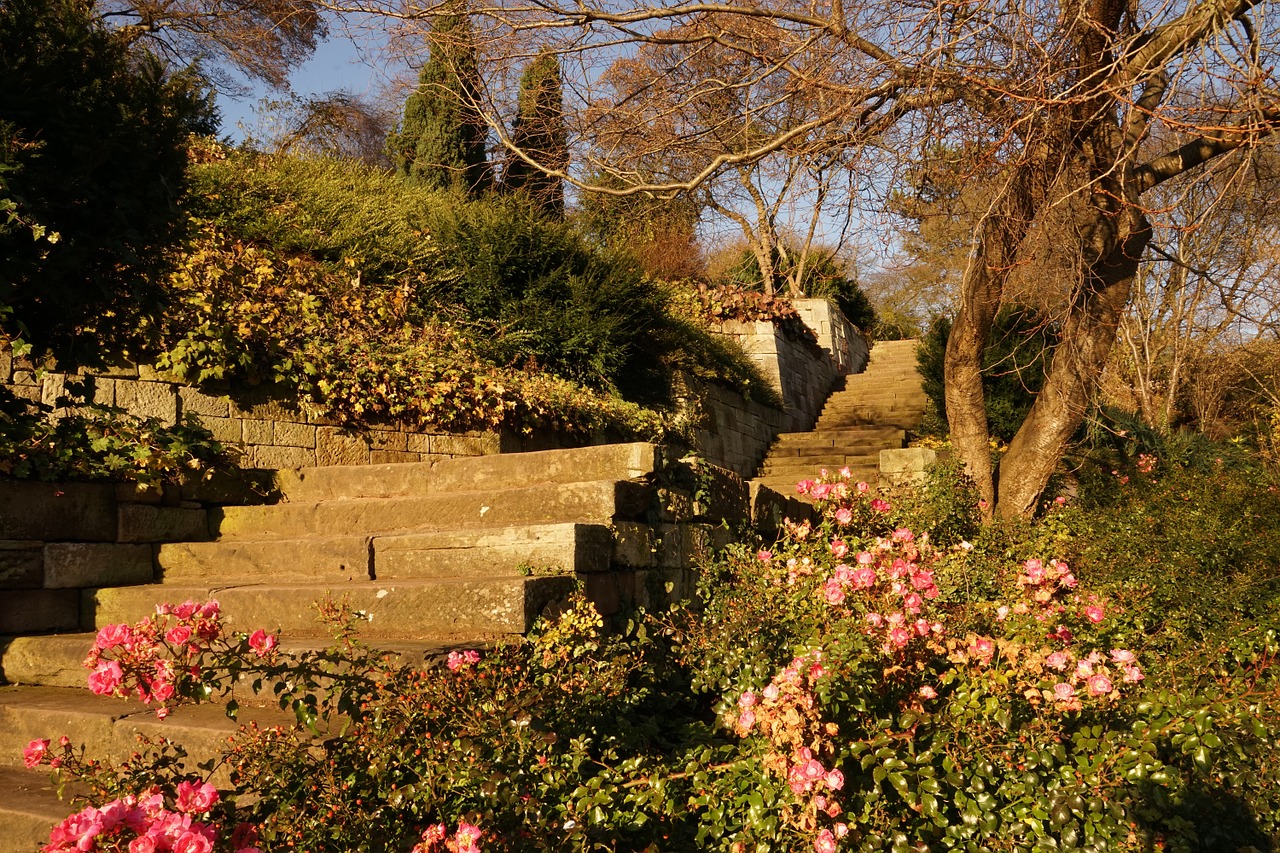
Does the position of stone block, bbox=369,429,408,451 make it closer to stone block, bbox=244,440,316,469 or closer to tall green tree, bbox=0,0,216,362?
stone block, bbox=244,440,316,469

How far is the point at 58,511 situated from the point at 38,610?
49 centimetres

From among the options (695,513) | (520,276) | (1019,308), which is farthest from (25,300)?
(1019,308)

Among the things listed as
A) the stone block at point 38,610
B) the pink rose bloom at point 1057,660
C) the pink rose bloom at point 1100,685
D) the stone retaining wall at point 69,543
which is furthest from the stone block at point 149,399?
the pink rose bloom at point 1100,685

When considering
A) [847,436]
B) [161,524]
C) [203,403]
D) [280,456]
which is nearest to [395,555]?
[161,524]

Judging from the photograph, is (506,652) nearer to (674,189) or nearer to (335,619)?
(335,619)

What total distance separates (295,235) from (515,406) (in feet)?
7.95

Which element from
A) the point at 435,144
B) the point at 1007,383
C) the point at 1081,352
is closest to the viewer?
the point at 1081,352

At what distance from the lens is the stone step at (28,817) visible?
2641 millimetres

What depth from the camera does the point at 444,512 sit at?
472cm

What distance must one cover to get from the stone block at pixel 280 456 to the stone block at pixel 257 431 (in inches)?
1.0

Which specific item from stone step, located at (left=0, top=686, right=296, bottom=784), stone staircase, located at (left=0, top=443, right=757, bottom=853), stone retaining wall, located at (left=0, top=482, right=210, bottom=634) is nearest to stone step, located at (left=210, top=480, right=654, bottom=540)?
stone staircase, located at (left=0, top=443, right=757, bottom=853)

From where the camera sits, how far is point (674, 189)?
688 centimetres

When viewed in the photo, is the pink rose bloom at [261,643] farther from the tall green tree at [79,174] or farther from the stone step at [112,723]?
the tall green tree at [79,174]

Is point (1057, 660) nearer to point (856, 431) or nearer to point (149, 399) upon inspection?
point (149, 399)
